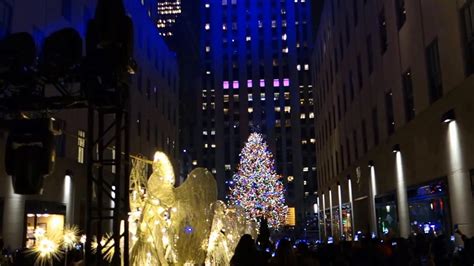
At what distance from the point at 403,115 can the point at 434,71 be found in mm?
3573

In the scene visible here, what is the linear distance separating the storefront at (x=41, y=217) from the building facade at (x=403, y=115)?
43.8 ft

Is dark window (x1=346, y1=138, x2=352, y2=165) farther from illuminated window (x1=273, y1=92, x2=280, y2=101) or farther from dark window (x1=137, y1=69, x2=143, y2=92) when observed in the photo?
illuminated window (x1=273, y1=92, x2=280, y2=101)

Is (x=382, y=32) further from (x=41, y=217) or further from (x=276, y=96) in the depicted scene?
(x=276, y=96)

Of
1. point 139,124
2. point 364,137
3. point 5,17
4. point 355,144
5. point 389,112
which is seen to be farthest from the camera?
point 139,124

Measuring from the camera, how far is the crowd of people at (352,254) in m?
5.81

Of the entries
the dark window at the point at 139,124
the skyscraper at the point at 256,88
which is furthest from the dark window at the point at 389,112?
the skyscraper at the point at 256,88

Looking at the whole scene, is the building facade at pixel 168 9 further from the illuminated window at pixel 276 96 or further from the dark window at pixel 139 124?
the dark window at pixel 139 124

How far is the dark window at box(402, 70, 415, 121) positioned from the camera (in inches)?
701

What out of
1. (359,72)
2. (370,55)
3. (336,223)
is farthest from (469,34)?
(336,223)

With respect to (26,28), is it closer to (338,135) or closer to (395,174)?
(395,174)

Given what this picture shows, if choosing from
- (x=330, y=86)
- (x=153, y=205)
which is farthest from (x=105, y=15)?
(x=330, y=86)

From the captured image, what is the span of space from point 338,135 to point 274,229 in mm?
18674

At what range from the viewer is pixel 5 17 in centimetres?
1791

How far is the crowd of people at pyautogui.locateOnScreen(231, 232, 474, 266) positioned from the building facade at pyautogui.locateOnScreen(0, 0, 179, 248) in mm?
6646
